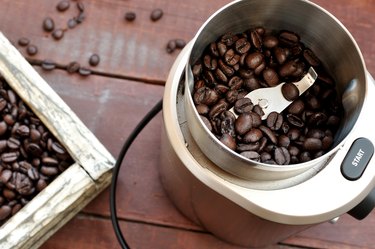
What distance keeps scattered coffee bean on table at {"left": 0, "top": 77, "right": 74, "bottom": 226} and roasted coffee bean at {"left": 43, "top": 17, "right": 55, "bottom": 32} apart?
151mm

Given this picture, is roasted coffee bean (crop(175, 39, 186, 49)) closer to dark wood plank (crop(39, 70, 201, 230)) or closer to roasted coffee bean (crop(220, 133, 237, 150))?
dark wood plank (crop(39, 70, 201, 230))

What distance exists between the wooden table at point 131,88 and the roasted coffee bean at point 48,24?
0.03ft

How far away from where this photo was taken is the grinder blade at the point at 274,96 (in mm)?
632

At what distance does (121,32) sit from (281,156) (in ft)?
1.45

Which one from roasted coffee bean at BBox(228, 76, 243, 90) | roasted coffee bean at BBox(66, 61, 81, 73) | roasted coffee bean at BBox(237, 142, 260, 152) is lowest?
roasted coffee bean at BBox(66, 61, 81, 73)

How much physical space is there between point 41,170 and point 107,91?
0.18 meters

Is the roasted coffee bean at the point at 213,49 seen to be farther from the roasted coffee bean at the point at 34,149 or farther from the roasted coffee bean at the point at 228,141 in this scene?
the roasted coffee bean at the point at 34,149

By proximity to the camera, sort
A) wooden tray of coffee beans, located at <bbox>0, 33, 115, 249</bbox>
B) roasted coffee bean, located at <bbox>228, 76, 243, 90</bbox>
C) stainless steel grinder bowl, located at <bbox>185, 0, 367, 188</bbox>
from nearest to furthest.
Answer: stainless steel grinder bowl, located at <bbox>185, 0, 367, 188</bbox>
roasted coffee bean, located at <bbox>228, 76, 243, 90</bbox>
wooden tray of coffee beans, located at <bbox>0, 33, 115, 249</bbox>

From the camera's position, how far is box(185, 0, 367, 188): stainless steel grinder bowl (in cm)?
54

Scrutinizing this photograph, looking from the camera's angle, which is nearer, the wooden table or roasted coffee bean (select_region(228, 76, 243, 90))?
roasted coffee bean (select_region(228, 76, 243, 90))

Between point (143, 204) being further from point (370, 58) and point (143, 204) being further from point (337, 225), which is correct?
point (370, 58)

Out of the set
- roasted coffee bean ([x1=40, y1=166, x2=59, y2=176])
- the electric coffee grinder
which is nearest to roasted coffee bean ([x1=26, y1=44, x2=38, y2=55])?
roasted coffee bean ([x1=40, y1=166, x2=59, y2=176])

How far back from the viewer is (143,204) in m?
0.89

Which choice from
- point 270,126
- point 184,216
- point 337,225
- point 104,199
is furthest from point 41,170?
point 337,225
